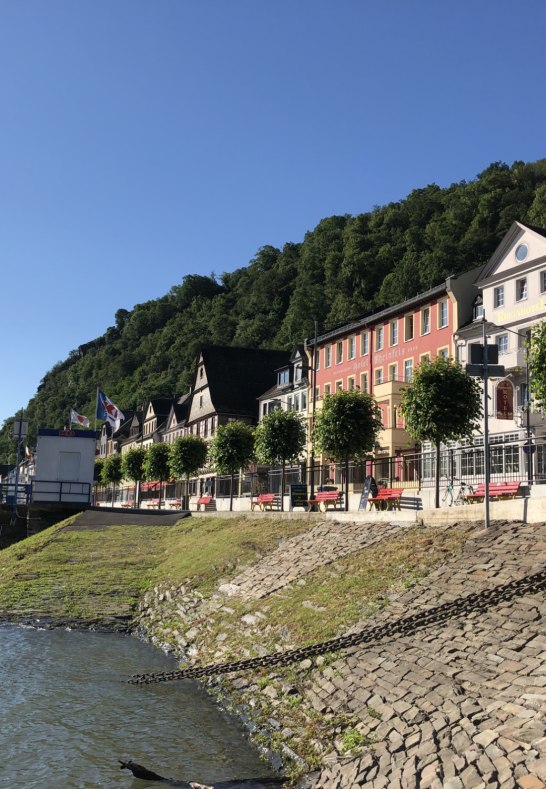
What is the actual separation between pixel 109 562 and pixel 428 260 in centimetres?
7666

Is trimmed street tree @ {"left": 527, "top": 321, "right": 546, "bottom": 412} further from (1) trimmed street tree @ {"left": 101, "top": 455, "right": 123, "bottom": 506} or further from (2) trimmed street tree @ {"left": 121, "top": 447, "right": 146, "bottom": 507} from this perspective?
(1) trimmed street tree @ {"left": 101, "top": 455, "right": 123, "bottom": 506}

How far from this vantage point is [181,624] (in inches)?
978

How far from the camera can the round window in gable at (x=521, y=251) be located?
154 feet

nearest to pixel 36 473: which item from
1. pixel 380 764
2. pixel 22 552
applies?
pixel 22 552

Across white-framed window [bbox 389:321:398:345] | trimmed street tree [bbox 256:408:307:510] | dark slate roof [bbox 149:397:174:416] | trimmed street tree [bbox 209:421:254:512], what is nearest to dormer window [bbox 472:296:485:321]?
white-framed window [bbox 389:321:398:345]

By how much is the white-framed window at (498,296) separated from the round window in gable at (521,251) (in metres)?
2.25

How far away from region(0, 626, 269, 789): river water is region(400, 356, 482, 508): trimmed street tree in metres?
13.2

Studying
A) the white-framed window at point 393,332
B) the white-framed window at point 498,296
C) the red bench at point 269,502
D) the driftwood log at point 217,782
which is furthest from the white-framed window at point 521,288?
the driftwood log at point 217,782

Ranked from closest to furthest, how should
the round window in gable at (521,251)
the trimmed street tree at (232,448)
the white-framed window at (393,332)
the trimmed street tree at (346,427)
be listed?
the trimmed street tree at (346,427), the round window in gable at (521,251), the trimmed street tree at (232,448), the white-framed window at (393,332)

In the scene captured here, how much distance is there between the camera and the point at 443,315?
5528 centimetres

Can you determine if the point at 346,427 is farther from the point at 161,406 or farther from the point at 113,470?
the point at 161,406

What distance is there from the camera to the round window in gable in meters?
46.9

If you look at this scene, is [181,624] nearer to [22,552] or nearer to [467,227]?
[22,552]

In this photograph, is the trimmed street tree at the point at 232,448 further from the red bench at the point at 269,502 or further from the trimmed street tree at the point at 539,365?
the trimmed street tree at the point at 539,365
